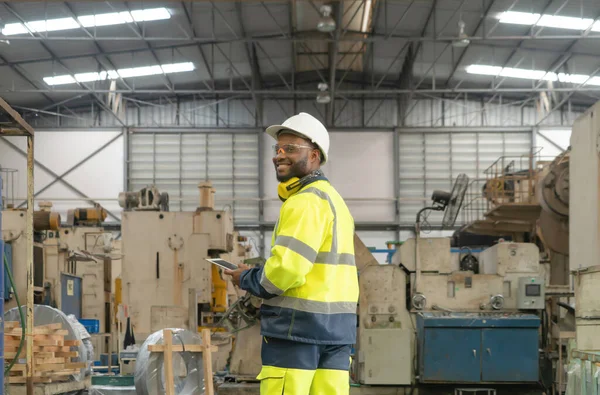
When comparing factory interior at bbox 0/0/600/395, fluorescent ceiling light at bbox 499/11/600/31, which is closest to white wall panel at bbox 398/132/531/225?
factory interior at bbox 0/0/600/395

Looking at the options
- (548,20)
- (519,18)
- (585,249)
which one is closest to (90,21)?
(519,18)

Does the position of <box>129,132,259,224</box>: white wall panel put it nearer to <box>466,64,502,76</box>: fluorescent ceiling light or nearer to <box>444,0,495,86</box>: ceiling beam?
<box>444,0,495,86</box>: ceiling beam

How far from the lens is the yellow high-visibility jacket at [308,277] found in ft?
10.6

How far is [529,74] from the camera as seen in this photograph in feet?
72.7

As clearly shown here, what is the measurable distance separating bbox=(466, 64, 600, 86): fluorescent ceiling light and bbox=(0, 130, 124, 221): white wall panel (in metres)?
11.1

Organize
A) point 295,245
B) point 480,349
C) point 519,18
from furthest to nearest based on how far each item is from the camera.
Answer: point 519,18, point 480,349, point 295,245

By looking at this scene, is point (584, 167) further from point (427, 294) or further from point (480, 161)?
point (480, 161)

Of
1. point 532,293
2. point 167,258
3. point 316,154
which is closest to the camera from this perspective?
point 316,154

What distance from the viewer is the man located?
324 centimetres

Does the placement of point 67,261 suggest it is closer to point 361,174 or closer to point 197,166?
point 197,166

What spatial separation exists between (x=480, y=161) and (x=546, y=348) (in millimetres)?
15103

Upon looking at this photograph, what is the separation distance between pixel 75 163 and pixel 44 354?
728 inches

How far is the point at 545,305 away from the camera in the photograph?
10.1m

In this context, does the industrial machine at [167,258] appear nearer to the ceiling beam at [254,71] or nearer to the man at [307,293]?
the man at [307,293]
